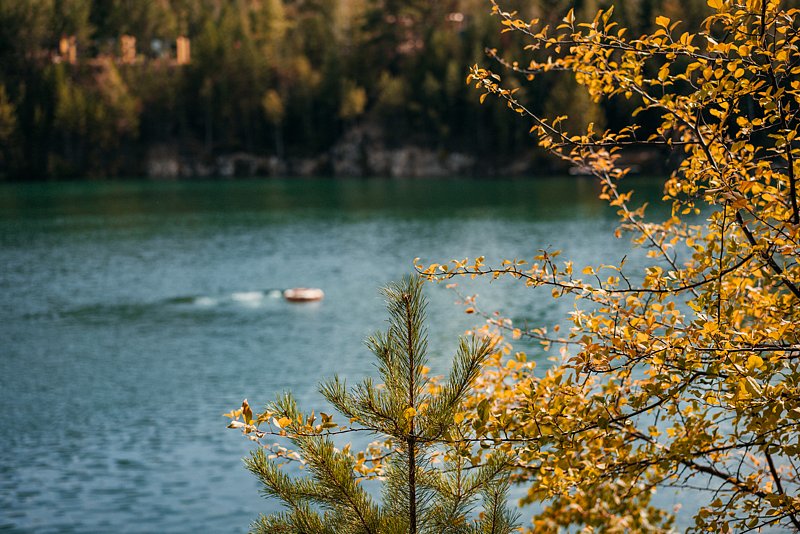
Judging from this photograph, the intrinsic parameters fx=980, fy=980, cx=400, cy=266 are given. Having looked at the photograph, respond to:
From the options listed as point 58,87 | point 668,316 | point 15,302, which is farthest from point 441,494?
point 58,87

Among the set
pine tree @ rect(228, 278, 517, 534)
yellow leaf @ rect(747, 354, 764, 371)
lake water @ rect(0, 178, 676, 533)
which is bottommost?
lake water @ rect(0, 178, 676, 533)

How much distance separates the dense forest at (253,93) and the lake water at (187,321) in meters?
35.4

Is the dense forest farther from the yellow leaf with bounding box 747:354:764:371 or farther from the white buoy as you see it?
the yellow leaf with bounding box 747:354:764:371

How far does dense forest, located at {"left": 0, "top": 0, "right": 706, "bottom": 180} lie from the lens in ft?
342

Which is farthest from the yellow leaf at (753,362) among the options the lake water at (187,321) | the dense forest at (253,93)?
the dense forest at (253,93)

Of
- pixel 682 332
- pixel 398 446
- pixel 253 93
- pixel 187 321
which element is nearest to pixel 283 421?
pixel 398 446

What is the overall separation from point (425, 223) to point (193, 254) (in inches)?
587

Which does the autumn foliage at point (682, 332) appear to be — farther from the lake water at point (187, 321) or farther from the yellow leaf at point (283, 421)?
the lake water at point (187, 321)

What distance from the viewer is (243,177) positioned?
4350 inches

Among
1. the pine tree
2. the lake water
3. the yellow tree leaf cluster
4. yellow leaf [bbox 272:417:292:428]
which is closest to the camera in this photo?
the yellow tree leaf cluster

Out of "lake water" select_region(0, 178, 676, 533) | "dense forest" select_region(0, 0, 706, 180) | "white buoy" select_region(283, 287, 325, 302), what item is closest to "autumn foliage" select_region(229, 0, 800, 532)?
"lake water" select_region(0, 178, 676, 533)

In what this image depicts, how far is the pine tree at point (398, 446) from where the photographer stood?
5188mm

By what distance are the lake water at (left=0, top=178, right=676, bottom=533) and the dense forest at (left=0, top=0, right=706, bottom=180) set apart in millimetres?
35450

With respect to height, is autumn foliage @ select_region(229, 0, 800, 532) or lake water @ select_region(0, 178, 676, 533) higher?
autumn foliage @ select_region(229, 0, 800, 532)
